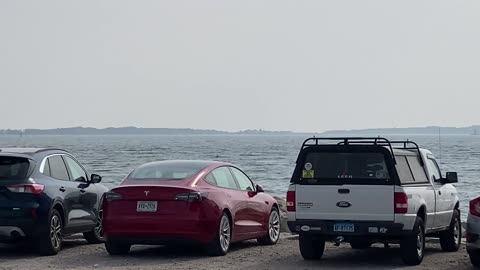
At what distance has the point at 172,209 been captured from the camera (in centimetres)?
1498

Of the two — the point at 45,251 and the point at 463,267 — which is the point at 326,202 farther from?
the point at 45,251

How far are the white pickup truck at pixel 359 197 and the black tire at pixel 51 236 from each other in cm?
358

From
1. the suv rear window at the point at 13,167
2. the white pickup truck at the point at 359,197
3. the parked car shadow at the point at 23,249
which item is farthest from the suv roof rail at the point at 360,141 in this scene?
the parked car shadow at the point at 23,249

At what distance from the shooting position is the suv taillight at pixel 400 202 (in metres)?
14.1

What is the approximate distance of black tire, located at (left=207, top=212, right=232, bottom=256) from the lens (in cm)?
1535

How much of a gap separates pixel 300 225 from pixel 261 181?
3907cm

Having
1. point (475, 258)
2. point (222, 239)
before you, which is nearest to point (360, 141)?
point (475, 258)

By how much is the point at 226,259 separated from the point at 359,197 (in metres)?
2.28

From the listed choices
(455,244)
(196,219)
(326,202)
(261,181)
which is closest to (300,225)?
(326,202)

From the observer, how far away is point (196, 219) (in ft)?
49.1

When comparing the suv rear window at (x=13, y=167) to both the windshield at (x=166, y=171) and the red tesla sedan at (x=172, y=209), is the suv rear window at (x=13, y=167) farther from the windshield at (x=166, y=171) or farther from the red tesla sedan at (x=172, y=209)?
the windshield at (x=166, y=171)

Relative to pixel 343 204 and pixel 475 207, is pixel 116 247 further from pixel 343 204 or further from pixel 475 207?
pixel 475 207

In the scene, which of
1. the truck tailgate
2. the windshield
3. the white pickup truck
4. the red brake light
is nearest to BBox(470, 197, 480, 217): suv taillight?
the white pickup truck

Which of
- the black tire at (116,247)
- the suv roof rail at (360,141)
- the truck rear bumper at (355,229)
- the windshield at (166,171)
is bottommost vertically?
the black tire at (116,247)
